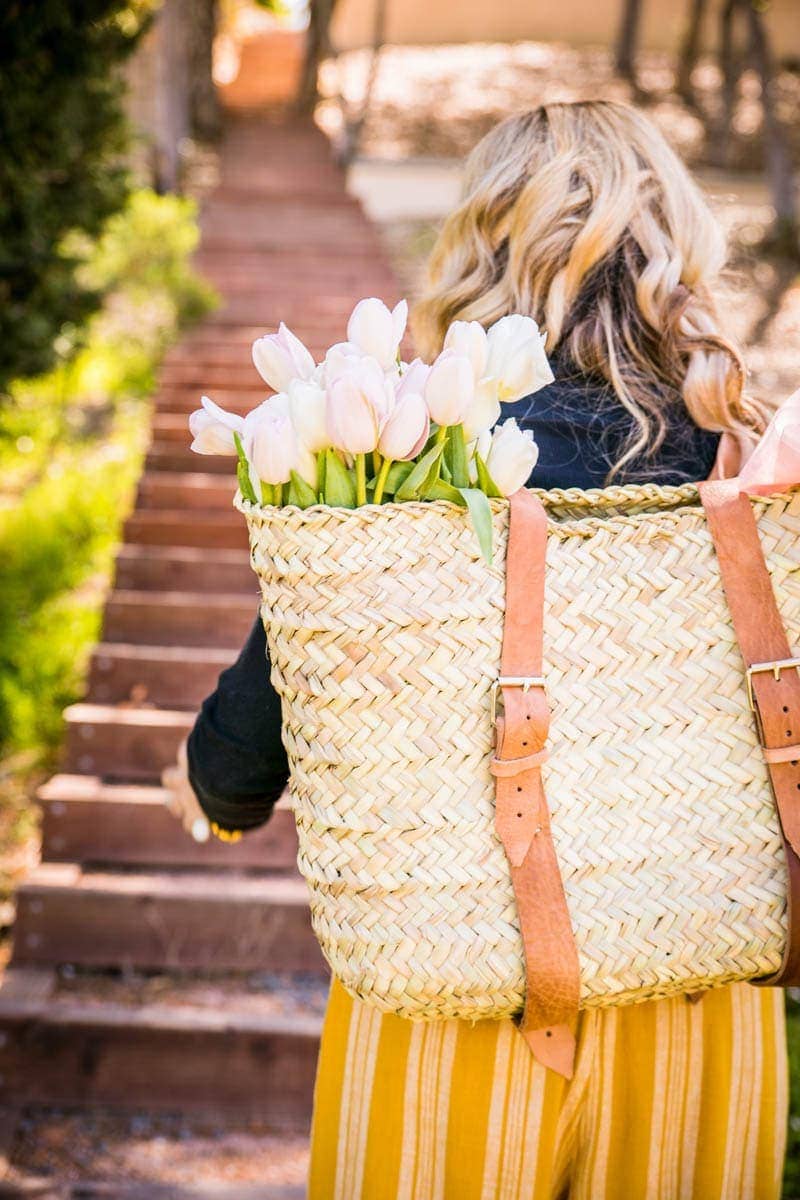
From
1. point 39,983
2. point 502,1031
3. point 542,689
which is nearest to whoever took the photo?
point 542,689

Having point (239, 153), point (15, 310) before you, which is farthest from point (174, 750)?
point (239, 153)

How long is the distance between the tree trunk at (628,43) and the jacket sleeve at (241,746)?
14142 millimetres

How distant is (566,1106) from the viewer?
3.97 feet

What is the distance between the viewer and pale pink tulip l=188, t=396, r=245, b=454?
111 cm

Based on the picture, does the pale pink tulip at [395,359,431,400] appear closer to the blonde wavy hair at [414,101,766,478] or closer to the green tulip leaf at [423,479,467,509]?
the green tulip leaf at [423,479,467,509]

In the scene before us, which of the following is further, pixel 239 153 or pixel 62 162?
pixel 239 153

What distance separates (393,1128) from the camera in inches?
49.1

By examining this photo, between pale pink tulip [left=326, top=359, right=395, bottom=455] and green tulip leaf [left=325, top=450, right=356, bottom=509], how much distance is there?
4 centimetres

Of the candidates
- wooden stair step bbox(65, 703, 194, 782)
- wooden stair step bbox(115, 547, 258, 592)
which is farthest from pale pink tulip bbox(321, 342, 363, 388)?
wooden stair step bbox(115, 547, 258, 592)

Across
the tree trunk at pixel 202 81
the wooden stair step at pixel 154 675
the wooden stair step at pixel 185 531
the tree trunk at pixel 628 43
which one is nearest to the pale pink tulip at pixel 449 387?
the wooden stair step at pixel 154 675

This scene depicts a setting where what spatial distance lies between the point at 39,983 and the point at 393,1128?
209 centimetres

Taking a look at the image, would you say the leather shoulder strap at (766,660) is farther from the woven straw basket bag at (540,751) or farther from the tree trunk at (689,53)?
the tree trunk at (689,53)

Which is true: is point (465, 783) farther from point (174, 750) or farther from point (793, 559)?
point (174, 750)

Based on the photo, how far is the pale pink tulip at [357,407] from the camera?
0.97 meters
